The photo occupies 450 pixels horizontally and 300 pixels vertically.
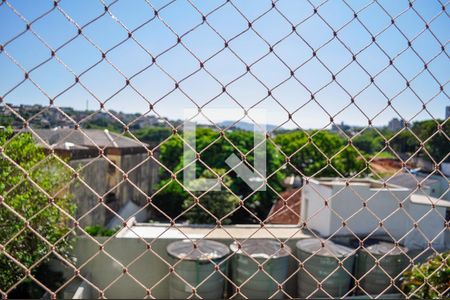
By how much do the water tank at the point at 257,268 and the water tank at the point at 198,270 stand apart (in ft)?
1.26

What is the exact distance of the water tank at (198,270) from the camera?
661 cm

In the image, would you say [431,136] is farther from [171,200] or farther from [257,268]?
[171,200]

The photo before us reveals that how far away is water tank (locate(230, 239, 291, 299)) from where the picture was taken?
675 centimetres

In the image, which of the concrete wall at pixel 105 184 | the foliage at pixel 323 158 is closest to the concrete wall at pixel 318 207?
the concrete wall at pixel 105 184

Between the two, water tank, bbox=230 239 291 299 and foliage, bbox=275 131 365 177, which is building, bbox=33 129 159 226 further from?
foliage, bbox=275 131 365 177

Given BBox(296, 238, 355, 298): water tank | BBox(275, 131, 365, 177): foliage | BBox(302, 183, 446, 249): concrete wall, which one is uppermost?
BBox(275, 131, 365, 177): foliage

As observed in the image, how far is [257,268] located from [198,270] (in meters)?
1.12

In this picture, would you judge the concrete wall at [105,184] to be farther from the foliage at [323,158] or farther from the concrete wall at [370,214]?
the foliage at [323,158]

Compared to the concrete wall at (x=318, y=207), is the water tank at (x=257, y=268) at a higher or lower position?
lower

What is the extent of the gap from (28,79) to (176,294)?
6.79 meters

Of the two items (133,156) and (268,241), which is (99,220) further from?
(268,241)

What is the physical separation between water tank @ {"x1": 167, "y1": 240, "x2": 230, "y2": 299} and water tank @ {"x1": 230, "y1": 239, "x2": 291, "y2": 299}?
384 mm

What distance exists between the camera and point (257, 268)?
6797 mm

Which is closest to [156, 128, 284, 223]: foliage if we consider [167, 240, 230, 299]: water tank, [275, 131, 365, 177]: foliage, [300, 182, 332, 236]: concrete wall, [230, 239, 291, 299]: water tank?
[275, 131, 365, 177]: foliage
